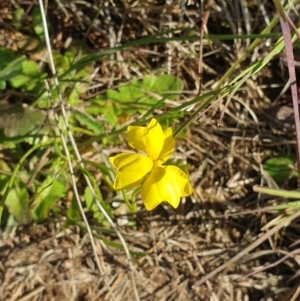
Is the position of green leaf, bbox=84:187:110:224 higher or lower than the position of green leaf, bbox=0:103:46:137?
lower

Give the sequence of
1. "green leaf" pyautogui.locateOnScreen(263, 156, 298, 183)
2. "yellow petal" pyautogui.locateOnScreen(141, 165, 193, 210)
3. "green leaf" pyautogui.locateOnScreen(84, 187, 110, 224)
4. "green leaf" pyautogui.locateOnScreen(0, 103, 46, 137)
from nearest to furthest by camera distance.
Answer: "yellow petal" pyautogui.locateOnScreen(141, 165, 193, 210) → "green leaf" pyautogui.locateOnScreen(0, 103, 46, 137) → "green leaf" pyautogui.locateOnScreen(84, 187, 110, 224) → "green leaf" pyautogui.locateOnScreen(263, 156, 298, 183)

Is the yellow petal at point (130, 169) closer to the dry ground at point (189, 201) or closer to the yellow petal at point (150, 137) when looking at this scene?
the yellow petal at point (150, 137)

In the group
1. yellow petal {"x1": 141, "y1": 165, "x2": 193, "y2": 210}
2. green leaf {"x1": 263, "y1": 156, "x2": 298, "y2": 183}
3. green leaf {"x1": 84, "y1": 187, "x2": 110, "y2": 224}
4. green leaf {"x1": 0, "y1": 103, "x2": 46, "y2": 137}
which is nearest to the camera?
yellow petal {"x1": 141, "y1": 165, "x2": 193, "y2": 210}

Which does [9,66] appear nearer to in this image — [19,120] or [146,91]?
[19,120]

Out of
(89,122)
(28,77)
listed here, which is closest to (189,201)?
(89,122)

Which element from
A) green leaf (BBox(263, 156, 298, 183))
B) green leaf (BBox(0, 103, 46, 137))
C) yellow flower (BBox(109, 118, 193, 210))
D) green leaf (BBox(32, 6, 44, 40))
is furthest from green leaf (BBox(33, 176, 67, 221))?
green leaf (BBox(263, 156, 298, 183))

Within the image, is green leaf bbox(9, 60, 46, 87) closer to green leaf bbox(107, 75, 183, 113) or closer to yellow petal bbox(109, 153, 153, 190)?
green leaf bbox(107, 75, 183, 113)
